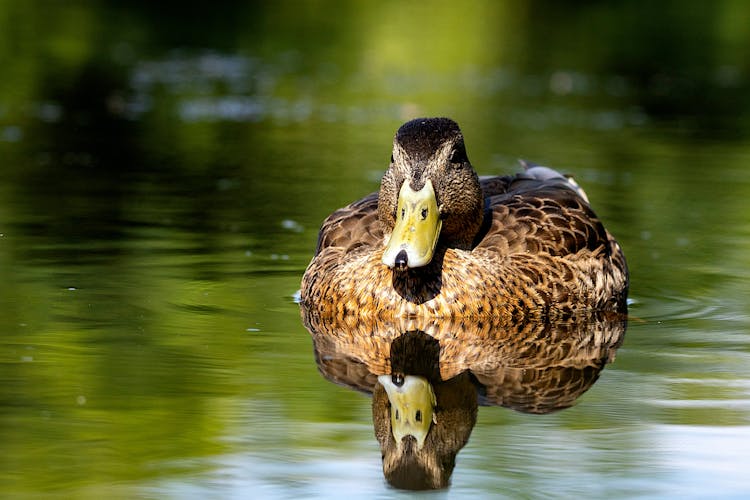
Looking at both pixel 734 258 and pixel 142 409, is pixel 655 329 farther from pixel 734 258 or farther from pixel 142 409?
pixel 142 409

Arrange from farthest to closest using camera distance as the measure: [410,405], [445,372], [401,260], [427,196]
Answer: [427,196] → [401,260] → [445,372] → [410,405]

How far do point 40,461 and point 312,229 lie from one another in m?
6.29

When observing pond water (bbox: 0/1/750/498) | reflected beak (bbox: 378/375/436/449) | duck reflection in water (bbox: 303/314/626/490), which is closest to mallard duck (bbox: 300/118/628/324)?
duck reflection in water (bbox: 303/314/626/490)

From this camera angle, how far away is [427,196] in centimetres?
878

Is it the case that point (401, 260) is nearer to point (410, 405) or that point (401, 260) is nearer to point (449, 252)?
point (449, 252)

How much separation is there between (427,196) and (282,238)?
10.4 feet

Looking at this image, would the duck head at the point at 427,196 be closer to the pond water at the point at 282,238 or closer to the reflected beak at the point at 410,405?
the pond water at the point at 282,238

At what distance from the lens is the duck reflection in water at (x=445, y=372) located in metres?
6.45

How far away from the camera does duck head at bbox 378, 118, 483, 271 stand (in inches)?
336

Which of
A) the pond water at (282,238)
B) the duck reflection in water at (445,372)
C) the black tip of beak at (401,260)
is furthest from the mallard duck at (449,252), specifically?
the pond water at (282,238)

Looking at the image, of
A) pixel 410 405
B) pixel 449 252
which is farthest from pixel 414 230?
pixel 410 405

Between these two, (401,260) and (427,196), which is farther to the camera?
(427,196)

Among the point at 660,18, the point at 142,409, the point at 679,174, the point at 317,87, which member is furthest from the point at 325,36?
the point at 142,409

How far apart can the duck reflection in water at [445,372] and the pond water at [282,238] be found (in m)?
0.10
